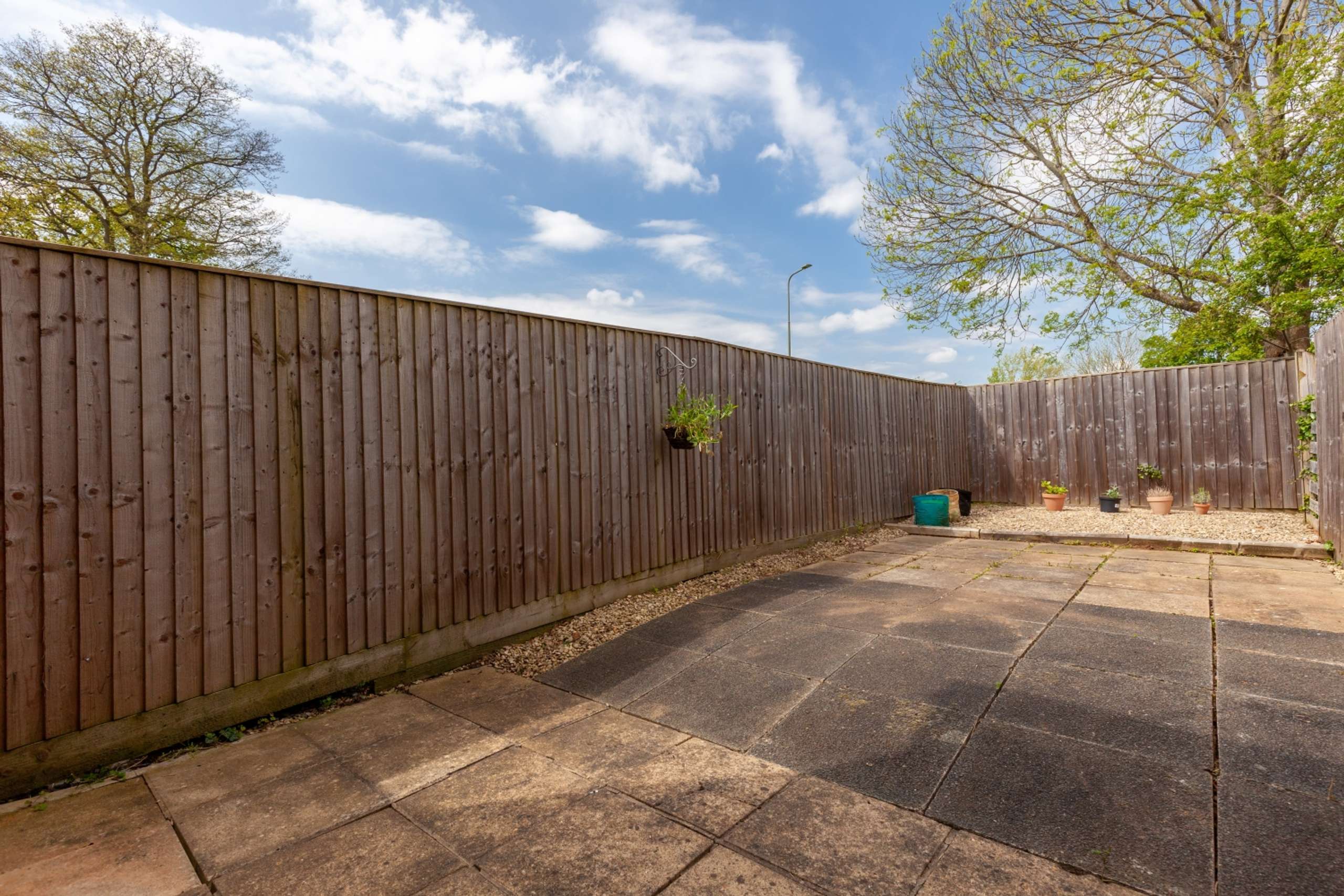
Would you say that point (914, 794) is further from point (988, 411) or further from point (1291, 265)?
point (1291, 265)

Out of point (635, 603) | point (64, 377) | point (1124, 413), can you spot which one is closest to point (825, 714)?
point (635, 603)

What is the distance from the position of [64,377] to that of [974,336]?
465 inches

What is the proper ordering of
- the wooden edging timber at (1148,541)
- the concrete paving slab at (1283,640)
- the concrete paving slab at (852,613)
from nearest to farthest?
the concrete paving slab at (1283,640)
the concrete paving slab at (852,613)
the wooden edging timber at (1148,541)

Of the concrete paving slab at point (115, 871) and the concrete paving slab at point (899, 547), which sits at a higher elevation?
the concrete paving slab at point (899, 547)

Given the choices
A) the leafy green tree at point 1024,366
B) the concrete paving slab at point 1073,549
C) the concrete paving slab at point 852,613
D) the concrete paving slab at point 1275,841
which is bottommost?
the concrete paving slab at point 1275,841

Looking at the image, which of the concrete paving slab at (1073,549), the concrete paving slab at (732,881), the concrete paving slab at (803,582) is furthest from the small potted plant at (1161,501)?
the concrete paving slab at (732,881)

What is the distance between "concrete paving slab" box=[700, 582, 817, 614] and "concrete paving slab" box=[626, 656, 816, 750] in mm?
978

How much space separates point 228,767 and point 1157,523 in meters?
8.35

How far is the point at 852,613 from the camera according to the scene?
144 inches

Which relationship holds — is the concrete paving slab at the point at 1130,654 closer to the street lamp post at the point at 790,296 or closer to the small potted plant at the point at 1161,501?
the small potted plant at the point at 1161,501

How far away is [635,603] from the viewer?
4031 mm

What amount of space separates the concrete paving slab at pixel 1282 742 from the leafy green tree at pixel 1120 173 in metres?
8.16

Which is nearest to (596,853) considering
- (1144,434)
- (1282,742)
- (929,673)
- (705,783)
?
(705,783)

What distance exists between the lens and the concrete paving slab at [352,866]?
1.46m
